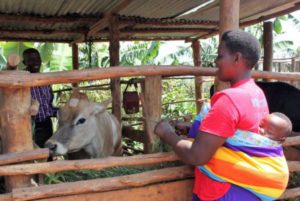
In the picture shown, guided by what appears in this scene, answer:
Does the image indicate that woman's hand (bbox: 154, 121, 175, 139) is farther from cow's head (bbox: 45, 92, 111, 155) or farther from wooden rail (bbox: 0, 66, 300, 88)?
cow's head (bbox: 45, 92, 111, 155)

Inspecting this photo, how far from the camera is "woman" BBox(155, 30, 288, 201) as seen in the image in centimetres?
224

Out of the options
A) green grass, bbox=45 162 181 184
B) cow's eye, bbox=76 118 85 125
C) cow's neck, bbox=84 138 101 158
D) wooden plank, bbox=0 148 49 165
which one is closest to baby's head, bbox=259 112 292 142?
green grass, bbox=45 162 181 184

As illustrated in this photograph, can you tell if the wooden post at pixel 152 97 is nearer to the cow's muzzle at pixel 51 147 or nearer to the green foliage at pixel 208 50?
the cow's muzzle at pixel 51 147

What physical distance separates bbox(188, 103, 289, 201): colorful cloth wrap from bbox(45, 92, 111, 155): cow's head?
1915mm

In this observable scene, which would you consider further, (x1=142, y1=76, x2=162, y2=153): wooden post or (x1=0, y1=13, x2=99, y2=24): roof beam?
(x1=0, y1=13, x2=99, y2=24): roof beam

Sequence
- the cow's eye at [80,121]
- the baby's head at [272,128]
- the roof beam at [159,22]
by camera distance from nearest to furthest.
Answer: the baby's head at [272,128] → the cow's eye at [80,121] → the roof beam at [159,22]

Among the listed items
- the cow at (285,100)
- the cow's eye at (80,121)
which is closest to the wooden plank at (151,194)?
the cow's eye at (80,121)

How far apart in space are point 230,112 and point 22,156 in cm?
144

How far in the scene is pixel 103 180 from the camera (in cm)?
284

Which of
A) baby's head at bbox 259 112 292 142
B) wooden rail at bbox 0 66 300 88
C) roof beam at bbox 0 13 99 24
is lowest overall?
baby's head at bbox 259 112 292 142

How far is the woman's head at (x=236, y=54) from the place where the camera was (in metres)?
2.33

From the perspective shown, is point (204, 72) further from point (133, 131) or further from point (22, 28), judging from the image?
point (22, 28)

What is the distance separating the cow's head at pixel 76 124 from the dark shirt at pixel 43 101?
3.14ft

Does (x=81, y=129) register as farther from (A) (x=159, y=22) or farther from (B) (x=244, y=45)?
(A) (x=159, y=22)
